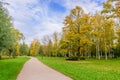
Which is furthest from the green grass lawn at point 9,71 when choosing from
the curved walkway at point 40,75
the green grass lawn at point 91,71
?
the green grass lawn at point 91,71

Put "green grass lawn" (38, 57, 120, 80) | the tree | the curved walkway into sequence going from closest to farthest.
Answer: the curved walkway < "green grass lawn" (38, 57, 120, 80) < the tree

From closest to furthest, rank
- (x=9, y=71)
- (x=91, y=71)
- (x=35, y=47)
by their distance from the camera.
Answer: (x=91, y=71), (x=9, y=71), (x=35, y=47)

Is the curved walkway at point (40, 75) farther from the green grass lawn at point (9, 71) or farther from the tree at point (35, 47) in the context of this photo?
the tree at point (35, 47)

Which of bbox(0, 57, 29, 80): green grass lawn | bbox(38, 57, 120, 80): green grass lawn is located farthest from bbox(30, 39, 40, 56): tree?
bbox(38, 57, 120, 80): green grass lawn

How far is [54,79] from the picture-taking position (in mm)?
13109

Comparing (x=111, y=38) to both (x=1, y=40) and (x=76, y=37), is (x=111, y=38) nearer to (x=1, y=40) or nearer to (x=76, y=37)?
(x=76, y=37)

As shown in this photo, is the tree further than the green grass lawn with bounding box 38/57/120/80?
Yes

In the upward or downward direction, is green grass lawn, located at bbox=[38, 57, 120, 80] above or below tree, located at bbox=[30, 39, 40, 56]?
below

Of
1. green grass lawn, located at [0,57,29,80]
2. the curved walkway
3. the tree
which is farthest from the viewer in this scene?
the tree

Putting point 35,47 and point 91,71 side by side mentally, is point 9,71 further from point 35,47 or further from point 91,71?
point 35,47

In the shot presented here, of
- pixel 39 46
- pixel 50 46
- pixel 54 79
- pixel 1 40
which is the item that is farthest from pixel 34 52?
pixel 54 79

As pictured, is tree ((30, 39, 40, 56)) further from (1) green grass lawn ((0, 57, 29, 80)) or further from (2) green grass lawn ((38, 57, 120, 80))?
(2) green grass lawn ((38, 57, 120, 80))

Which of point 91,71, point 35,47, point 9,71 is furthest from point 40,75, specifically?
point 35,47

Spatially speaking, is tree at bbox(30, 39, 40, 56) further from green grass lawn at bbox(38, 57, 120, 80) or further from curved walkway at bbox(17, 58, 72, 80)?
curved walkway at bbox(17, 58, 72, 80)
